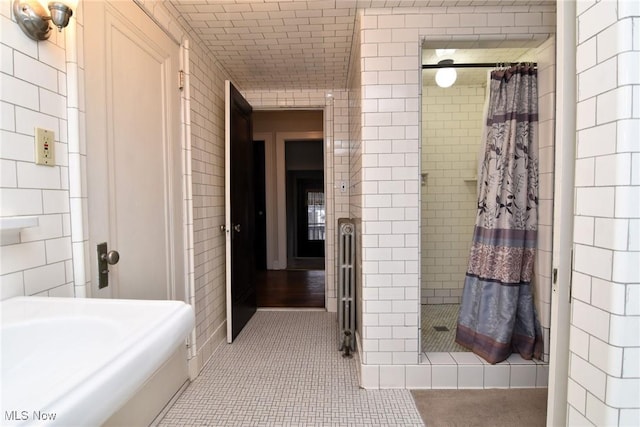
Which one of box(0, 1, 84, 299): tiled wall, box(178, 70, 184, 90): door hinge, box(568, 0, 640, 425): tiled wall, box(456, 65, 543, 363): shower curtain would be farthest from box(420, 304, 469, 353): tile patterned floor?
box(178, 70, 184, 90): door hinge

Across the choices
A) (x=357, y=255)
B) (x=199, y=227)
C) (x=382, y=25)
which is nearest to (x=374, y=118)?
(x=382, y=25)

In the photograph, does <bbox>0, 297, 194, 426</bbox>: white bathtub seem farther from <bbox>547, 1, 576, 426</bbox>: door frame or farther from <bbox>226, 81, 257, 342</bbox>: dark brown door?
<bbox>226, 81, 257, 342</bbox>: dark brown door

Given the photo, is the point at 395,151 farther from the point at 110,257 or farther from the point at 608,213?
the point at 110,257

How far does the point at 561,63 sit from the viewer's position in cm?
99

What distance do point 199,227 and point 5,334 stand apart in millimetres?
1491

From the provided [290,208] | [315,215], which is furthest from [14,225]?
[315,215]

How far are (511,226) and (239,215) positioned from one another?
2.04 metres

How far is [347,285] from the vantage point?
2.37 metres

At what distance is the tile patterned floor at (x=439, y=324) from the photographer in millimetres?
2297

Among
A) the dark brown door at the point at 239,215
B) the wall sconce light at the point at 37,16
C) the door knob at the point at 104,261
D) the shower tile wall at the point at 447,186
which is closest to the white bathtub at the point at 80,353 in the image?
the door knob at the point at 104,261

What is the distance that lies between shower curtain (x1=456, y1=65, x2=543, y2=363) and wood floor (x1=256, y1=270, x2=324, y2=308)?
1898 millimetres

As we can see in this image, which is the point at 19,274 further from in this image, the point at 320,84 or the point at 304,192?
the point at 304,192

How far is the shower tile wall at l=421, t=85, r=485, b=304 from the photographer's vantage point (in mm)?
3227

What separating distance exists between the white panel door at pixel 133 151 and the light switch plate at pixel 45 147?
0.47ft
